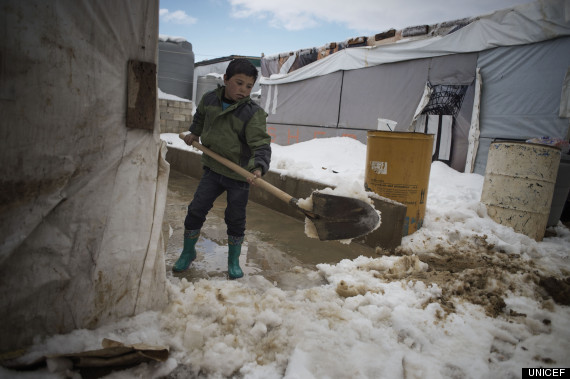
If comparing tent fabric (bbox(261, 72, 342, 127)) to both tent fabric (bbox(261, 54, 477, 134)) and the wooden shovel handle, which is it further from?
the wooden shovel handle

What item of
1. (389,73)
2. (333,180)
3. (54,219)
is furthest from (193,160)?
(54,219)

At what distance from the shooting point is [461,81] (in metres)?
6.32

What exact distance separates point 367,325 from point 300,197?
281 centimetres

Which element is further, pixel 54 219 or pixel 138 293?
pixel 138 293

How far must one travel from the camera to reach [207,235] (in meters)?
3.78

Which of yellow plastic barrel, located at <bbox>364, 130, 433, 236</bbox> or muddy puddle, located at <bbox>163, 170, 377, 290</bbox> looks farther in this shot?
yellow plastic barrel, located at <bbox>364, 130, 433, 236</bbox>

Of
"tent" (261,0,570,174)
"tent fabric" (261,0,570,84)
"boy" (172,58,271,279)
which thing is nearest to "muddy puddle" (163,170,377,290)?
"boy" (172,58,271,279)

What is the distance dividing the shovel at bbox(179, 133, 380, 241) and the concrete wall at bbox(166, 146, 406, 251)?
742mm

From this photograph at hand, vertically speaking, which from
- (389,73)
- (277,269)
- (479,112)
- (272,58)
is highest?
(272,58)

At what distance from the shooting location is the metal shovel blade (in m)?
2.55

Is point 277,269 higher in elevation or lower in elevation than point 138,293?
lower

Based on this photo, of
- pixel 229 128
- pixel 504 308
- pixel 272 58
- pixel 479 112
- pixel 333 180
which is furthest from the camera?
pixel 272 58

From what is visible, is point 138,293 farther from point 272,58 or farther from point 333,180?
point 272,58

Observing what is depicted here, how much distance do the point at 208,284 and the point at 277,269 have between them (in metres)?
0.87
